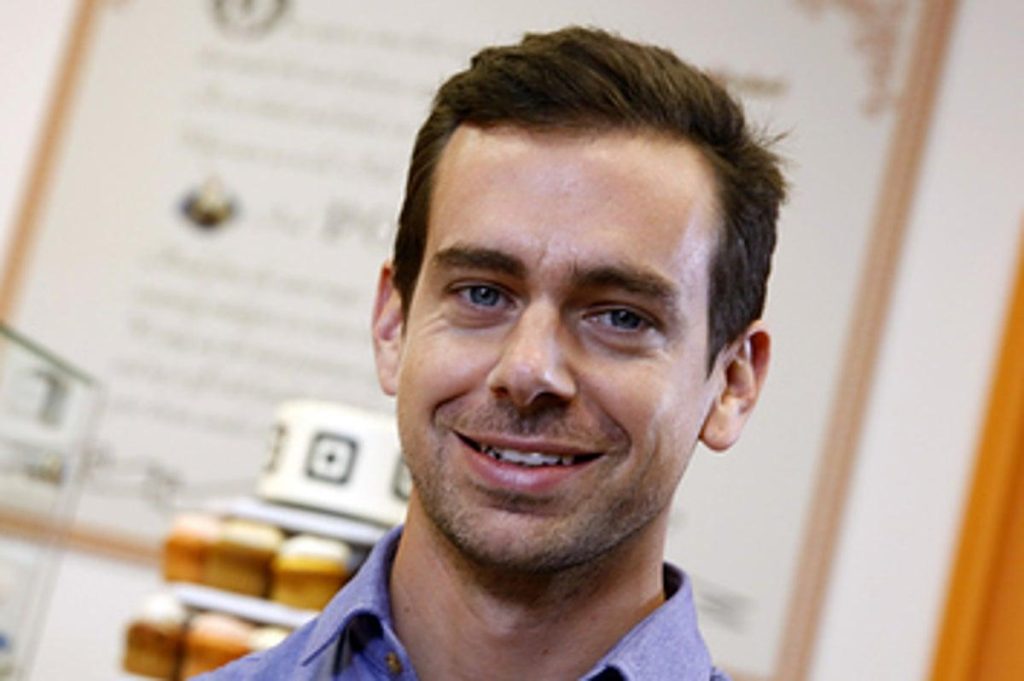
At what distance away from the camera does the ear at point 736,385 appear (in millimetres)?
1131

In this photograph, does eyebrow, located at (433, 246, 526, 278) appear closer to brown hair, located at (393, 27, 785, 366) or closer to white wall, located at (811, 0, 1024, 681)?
brown hair, located at (393, 27, 785, 366)

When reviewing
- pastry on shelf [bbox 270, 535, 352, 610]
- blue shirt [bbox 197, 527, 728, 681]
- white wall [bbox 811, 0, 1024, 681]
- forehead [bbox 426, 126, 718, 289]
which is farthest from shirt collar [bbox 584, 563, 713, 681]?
white wall [bbox 811, 0, 1024, 681]

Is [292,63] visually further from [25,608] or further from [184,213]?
[25,608]

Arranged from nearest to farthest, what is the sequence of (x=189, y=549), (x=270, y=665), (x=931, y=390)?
(x=270, y=665), (x=189, y=549), (x=931, y=390)

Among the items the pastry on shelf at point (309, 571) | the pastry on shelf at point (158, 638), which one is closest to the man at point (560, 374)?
the pastry on shelf at point (309, 571)

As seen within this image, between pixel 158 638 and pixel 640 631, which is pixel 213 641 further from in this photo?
pixel 640 631

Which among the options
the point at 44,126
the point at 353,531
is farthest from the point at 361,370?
the point at 353,531

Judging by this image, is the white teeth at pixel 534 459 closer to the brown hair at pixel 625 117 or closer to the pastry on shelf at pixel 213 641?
the brown hair at pixel 625 117

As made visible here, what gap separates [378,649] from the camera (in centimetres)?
109

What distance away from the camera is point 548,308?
1040 millimetres

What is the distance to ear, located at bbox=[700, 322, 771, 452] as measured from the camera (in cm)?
113

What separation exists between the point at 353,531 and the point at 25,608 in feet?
1.47

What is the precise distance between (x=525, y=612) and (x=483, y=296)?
0.19m

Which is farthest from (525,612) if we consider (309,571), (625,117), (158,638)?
(158,638)
